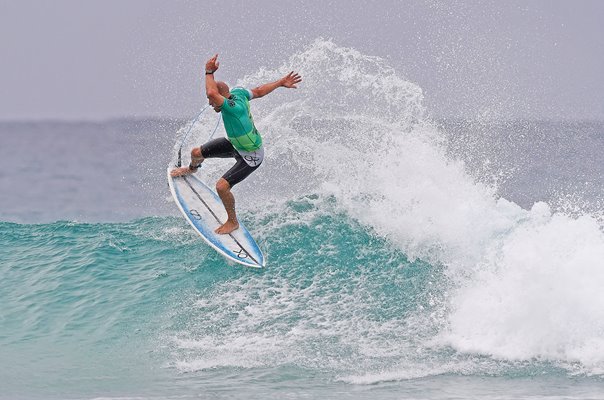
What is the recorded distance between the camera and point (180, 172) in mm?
12203

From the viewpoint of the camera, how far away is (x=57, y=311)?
10.9 metres

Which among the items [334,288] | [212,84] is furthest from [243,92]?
[334,288]

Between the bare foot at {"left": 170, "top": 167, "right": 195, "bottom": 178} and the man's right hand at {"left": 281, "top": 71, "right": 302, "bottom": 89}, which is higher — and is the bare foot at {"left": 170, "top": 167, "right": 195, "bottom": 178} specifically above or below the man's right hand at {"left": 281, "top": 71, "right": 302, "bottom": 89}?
below

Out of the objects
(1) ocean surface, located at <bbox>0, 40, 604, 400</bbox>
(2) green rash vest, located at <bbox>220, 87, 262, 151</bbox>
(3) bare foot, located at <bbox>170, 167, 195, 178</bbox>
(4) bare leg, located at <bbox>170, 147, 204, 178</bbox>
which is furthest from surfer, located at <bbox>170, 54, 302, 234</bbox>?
(1) ocean surface, located at <bbox>0, 40, 604, 400</bbox>

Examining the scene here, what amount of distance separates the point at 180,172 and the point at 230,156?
1.34 meters

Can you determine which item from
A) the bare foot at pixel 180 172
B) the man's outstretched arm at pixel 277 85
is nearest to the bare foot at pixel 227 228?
the bare foot at pixel 180 172

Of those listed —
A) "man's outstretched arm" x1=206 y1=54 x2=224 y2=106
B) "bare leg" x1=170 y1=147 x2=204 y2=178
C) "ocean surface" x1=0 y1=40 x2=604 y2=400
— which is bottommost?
"ocean surface" x1=0 y1=40 x2=604 y2=400

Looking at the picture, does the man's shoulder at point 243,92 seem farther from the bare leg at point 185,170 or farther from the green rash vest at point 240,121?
the bare leg at point 185,170

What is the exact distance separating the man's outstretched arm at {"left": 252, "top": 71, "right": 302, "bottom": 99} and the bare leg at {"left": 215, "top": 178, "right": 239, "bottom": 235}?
1.16 metres

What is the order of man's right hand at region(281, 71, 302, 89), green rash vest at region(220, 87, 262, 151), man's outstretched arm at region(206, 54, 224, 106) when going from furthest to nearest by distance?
man's right hand at region(281, 71, 302, 89), green rash vest at region(220, 87, 262, 151), man's outstretched arm at region(206, 54, 224, 106)

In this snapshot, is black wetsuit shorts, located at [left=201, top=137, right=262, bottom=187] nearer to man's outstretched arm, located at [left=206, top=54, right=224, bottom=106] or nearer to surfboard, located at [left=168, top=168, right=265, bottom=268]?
surfboard, located at [left=168, top=168, right=265, bottom=268]

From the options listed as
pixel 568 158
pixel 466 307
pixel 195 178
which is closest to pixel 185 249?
pixel 195 178

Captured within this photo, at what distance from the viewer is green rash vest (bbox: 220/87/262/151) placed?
33.9 ft

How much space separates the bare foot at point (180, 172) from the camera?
12141mm
